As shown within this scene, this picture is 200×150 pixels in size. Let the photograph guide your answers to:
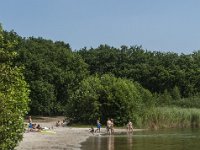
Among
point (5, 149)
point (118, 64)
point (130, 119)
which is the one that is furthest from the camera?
point (118, 64)

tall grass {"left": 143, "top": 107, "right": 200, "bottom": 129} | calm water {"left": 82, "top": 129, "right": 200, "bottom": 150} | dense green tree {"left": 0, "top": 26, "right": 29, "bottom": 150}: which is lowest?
calm water {"left": 82, "top": 129, "right": 200, "bottom": 150}

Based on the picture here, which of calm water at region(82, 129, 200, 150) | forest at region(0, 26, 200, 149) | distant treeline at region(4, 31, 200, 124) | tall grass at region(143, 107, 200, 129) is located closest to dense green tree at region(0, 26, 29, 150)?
forest at region(0, 26, 200, 149)

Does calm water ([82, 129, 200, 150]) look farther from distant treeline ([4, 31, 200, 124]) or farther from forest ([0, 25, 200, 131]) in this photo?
distant treeline ([4, 31, 200, 124])

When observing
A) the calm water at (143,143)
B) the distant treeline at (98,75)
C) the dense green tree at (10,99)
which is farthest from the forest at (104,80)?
the dense green tree at (10,99)

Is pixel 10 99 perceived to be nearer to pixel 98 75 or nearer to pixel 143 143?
pixel 143 143

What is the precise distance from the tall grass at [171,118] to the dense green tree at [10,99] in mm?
58850

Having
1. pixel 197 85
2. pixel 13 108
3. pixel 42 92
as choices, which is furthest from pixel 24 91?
pixel 197 85

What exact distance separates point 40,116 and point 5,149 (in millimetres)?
84598

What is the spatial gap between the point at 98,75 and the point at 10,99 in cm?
7408

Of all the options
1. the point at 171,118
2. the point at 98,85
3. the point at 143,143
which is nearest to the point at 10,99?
the point at 143,143

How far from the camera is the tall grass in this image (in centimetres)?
7525

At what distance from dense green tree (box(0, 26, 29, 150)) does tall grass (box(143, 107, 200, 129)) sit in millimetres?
58850

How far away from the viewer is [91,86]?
75.3 metres

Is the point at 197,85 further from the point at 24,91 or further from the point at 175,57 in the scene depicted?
the point at 24,91
